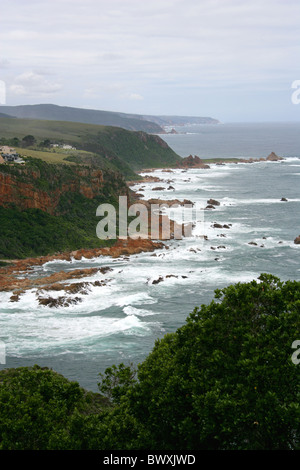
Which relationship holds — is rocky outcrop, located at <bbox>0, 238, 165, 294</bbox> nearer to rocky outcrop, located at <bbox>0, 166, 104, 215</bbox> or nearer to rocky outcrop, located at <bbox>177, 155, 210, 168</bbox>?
rocky outcrop, located at <bbox>0, 166, 104, 215</bbox>

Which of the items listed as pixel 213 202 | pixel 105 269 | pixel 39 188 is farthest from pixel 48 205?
pixel 213 202

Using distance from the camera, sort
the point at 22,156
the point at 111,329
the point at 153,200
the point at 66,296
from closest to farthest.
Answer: the point at 111,329 < the point at 66,296 < the point at 22,156 < the point at 153,200

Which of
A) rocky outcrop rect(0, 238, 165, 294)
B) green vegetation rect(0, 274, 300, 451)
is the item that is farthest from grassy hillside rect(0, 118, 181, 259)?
green vegetation rect(0, 274, 300, 451)

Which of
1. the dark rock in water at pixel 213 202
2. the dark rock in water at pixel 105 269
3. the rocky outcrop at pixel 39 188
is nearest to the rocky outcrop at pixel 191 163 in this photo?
the dark rock in water at pixel 213 202

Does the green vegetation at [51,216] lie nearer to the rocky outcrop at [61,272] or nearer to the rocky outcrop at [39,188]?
the rocky outcrop at [39,188]

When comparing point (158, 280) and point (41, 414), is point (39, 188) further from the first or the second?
point (41, 414)

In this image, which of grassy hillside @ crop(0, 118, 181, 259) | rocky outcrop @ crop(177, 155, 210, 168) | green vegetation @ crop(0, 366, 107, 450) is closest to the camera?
green vegetation @ crop(0, 366, 107, 450)

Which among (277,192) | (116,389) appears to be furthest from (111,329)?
(277,192)

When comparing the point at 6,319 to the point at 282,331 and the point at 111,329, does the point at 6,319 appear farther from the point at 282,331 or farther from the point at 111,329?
the point at 282,331
